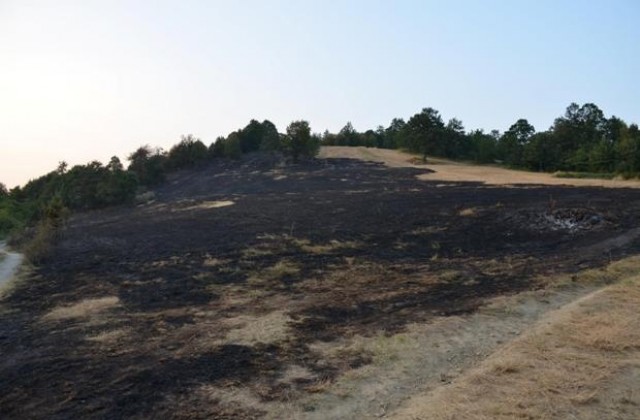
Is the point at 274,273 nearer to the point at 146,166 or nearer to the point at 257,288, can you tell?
the point at 257,288

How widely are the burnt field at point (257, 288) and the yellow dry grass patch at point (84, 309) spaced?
94 mm

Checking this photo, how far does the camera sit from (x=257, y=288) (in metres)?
17.0

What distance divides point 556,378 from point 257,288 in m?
10.2

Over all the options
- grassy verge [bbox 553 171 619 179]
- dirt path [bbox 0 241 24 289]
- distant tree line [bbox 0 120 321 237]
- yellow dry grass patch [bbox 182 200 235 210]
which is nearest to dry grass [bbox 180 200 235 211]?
yellow dry grass patch [bbox 182 200 235 210]

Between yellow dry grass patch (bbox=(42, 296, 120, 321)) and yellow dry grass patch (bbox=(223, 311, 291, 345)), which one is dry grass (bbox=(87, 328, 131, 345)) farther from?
yellow dry grass patch (bbox=(223, 311, 291, 345))

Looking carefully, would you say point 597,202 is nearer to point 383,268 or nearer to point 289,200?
point 383,268

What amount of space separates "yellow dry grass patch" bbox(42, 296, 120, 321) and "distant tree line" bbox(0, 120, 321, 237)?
17.6m

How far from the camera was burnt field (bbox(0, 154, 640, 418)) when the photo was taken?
31.2ft

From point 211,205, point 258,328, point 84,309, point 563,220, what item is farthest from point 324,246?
point 211,205

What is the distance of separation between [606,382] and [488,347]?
7.81ft

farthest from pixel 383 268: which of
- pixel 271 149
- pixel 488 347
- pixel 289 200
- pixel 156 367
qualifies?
pixel 271 149

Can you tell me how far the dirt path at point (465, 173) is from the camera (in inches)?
1683

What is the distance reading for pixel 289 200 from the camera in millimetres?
41656

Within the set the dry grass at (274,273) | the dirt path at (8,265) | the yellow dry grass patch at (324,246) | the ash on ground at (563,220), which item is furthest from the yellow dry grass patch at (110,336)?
the ash on ground at (563,220)
